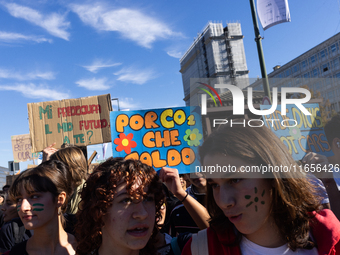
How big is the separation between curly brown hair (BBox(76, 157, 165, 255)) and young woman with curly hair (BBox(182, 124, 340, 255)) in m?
0.33

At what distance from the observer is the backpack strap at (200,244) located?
1.46 m

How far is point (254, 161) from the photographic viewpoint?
56.2 inches

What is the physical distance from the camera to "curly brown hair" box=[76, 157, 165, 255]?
147cm

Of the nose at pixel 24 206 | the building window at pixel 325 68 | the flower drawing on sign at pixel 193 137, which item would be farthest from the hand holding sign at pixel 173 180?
the building window at pixel 325 68

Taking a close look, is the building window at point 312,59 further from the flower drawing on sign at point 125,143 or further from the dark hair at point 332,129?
the flower drawing on sign at point 125,143

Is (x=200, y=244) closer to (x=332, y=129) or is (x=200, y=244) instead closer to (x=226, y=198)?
(x=226, y=198)

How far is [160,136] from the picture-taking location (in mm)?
3668

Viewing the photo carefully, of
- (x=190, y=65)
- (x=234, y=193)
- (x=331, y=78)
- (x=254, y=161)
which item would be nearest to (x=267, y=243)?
(x=234, y=193)

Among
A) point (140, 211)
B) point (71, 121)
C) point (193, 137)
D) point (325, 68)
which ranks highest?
point (325, 68)

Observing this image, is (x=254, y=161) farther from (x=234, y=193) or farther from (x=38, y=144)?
(x=38, y=144)

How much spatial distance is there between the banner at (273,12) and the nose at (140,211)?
18.4 ft

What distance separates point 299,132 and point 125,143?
2.21 m

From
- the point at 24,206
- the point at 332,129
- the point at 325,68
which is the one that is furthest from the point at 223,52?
the point at 24,206

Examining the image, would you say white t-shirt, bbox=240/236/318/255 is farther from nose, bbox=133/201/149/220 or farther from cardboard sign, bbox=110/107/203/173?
cardboard sign, bbox=110/107/203/173
